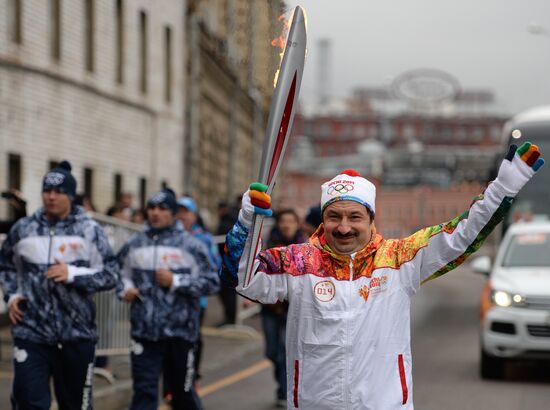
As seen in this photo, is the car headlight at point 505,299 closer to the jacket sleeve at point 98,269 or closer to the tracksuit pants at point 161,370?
the tracksuit pants at point 161,370

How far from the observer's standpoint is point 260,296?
5.04 metres

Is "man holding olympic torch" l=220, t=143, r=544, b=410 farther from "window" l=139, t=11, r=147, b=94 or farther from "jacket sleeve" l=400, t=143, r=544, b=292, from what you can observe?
"window" l=139, t=11, r=147, b=94

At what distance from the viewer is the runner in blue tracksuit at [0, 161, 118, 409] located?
712 cm

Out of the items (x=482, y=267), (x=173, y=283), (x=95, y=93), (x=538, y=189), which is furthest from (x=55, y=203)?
(x=95, y=93)

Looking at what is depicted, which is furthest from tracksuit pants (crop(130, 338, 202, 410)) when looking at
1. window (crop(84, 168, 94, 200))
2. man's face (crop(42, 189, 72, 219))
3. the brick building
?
the brick building

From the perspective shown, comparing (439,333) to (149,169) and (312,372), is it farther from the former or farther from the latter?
(312,372)

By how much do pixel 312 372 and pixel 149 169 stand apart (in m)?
20.9

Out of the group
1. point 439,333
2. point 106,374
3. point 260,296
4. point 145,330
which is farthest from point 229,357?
point 260,296

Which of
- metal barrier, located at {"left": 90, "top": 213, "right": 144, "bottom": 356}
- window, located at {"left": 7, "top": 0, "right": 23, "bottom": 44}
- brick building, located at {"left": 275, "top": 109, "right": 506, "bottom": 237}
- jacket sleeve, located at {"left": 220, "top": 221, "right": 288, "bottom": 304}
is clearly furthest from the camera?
brick building, located at {"left": 275, "top": 109, "right": 506, "bottom": 237}

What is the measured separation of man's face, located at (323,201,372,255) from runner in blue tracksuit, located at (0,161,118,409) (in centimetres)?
260

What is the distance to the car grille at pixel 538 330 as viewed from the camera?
459 inches

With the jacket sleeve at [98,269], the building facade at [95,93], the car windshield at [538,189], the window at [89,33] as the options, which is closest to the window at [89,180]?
the building facade at [95,93]

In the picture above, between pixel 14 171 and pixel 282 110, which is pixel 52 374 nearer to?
pixel 282 110

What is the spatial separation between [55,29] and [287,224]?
10656mm
